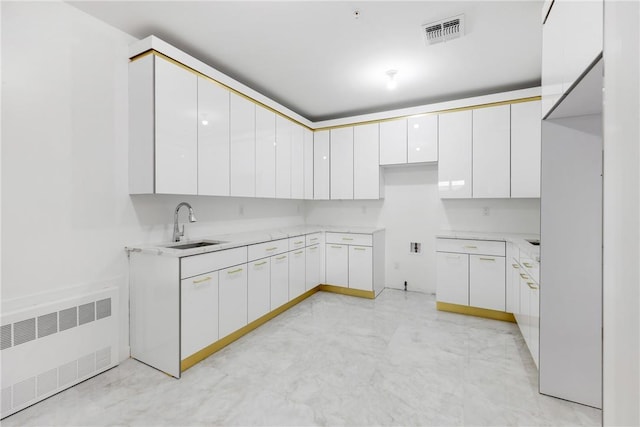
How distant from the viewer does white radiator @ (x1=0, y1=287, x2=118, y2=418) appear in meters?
1.77

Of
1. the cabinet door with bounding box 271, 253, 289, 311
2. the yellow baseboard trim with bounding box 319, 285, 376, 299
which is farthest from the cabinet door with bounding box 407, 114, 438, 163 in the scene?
the cabinet door with bounding box 271, 253, 289, 311

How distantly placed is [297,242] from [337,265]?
802 millimetres

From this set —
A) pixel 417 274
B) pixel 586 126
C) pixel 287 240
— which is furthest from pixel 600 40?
pixel 417 274

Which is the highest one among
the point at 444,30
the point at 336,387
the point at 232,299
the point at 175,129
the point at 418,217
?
the point at 444,30

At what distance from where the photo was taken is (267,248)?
3.07m

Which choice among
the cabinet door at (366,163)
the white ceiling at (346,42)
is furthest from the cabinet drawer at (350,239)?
the white ceiling at (346,42)

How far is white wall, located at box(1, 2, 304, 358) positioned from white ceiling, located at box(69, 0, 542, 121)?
1.12 feet

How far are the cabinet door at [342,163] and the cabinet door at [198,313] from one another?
2.40m

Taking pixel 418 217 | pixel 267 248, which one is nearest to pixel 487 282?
pixel 418 217

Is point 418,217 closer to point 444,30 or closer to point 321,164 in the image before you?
point 321,164

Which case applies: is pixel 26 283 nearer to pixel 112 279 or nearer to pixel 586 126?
pixel 112 279

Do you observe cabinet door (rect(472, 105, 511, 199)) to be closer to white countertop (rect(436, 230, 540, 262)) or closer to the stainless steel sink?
white countertop (rect(436, 230, 540, 262))

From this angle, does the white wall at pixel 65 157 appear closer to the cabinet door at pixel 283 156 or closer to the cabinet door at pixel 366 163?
the cabinet door at pixel 283 156

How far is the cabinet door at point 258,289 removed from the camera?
2.83m
